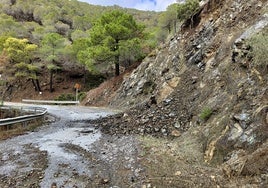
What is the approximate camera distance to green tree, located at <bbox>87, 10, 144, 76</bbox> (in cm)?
2977

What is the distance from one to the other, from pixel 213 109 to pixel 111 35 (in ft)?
71.1

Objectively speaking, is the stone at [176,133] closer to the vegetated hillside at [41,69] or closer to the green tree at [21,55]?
the vegetated hillside at [41,69]

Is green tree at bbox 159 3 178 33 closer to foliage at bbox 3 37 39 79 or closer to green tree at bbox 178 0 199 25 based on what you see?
green tree at bbox 178 0 199 25

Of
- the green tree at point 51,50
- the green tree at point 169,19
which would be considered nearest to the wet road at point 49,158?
the green tree at point 169,19

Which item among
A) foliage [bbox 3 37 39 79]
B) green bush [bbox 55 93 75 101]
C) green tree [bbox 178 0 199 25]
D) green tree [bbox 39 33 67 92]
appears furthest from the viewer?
green tree [bbox 39 33 67 92]

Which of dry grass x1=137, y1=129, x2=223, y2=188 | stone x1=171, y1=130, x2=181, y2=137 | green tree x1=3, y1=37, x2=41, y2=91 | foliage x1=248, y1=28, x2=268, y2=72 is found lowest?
dry grass x1=137, y1=129, x2=223, y2=188

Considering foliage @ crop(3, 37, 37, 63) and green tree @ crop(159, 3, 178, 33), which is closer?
green tree @ crop(159, 3, 178, 33)

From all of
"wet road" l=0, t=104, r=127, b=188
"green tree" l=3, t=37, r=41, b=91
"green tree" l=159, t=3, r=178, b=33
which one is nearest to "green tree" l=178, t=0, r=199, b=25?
"wet road" l=0, t=104, r=127, b=188

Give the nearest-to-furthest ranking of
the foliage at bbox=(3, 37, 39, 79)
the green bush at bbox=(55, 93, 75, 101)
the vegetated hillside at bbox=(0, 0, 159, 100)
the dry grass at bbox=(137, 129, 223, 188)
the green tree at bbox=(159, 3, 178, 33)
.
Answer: the dry grass at bbox=(137, 129, 223, 188)
the green tree at bbox=(159, 3, 178, 33)
the green bush at bbox=(55, 93, 75, 101)
the foliage at bbox=(3, 37, 39, 79)
the vegetated hillside at bbox=(0, 0, 159, 100)

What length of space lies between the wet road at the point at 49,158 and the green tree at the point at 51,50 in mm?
32108

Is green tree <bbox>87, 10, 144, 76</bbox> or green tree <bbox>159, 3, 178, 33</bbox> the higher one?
green tree <bbox>159, 3, 178, 33</bbox>

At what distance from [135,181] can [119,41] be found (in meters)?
24.5

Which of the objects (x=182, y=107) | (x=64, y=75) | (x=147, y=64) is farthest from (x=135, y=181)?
(x=64, y=75)

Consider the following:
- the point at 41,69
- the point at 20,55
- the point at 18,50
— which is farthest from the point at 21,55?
the point at 41,69
